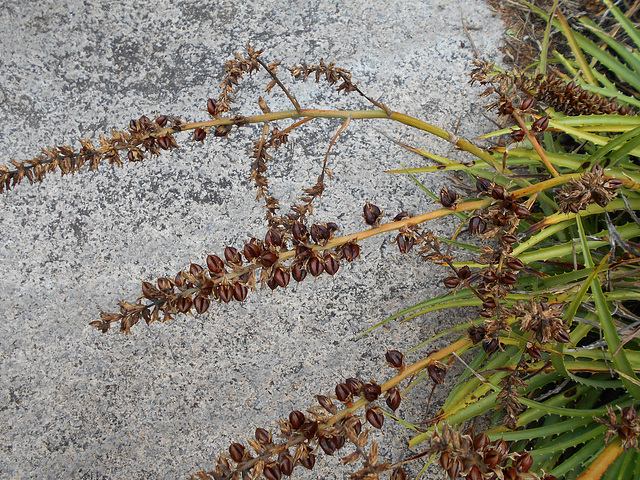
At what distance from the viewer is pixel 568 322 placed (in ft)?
3.14

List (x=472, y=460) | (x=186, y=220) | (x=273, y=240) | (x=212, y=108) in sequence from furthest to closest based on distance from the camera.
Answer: (x=186, y=220)
(x=212, y=108)
(x=273, y=240)
(x=472, y=460)

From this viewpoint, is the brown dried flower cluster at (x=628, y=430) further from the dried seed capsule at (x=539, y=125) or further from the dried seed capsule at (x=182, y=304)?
the dried seed capsule at (x=182, y=304)

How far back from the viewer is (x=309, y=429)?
0.73m

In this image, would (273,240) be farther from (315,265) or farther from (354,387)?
(354,387)

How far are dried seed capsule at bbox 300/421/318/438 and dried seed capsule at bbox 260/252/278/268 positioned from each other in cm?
27

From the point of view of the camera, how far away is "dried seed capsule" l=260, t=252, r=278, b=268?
73 centimetres

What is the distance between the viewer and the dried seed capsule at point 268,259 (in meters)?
0.73

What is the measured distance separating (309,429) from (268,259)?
0.28m

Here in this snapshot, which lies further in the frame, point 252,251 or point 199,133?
point 199,133

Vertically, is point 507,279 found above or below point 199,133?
below

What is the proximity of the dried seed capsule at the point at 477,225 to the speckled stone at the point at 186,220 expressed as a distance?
97 cm

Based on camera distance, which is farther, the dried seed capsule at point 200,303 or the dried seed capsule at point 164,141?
the dried seed capsule at point 164,141

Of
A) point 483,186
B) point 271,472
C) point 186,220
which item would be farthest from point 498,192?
point 186,220

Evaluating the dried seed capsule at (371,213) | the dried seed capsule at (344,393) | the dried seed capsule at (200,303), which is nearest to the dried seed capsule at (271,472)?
the dried seed capsule at (344,393)
